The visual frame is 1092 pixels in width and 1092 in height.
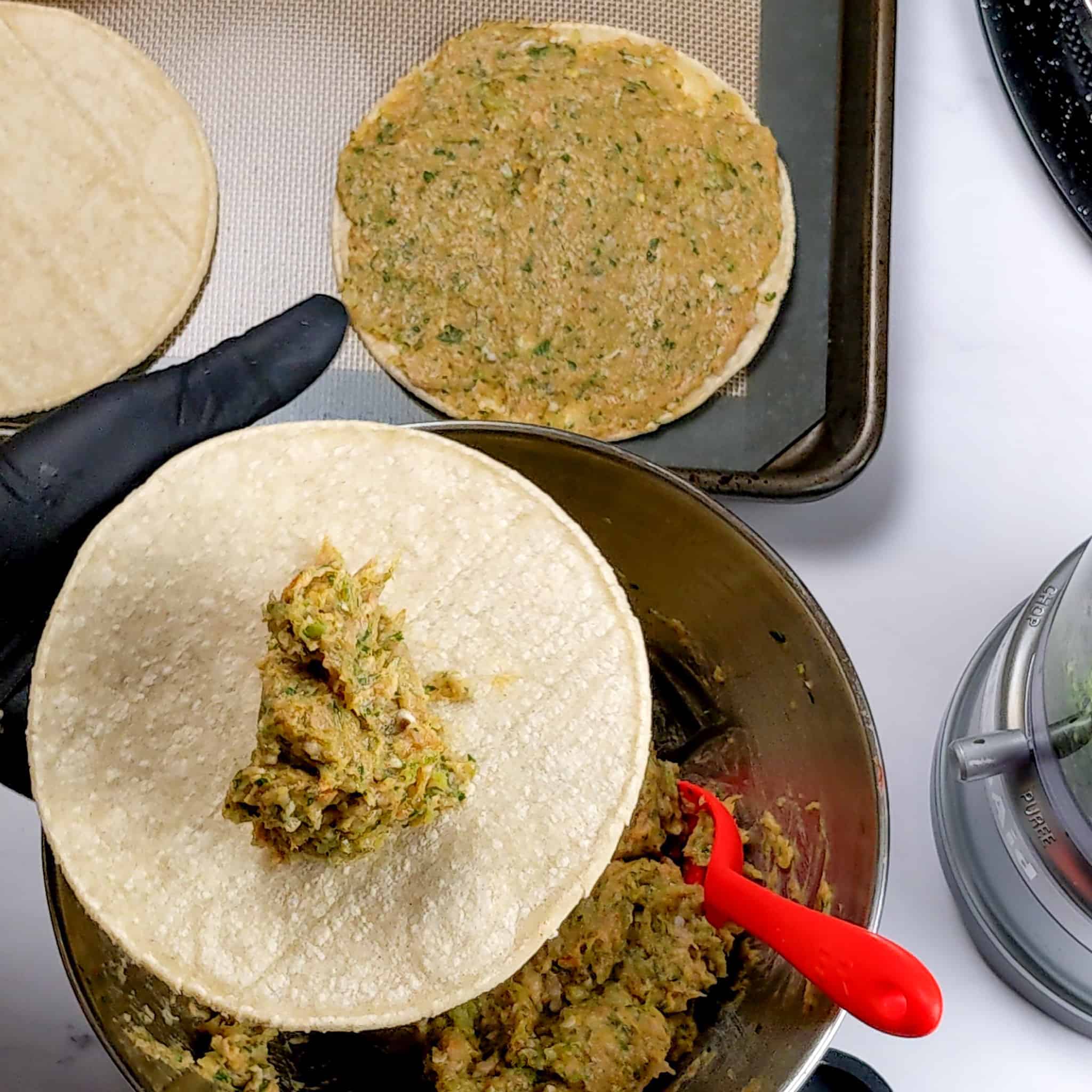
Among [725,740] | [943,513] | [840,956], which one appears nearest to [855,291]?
[943,513]

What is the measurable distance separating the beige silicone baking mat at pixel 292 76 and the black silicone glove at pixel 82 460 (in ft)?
1.54

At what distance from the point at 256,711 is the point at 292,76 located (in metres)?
1.16

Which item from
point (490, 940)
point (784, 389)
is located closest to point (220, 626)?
point (490, 940)

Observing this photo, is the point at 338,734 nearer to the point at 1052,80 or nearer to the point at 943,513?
the point at 943,513

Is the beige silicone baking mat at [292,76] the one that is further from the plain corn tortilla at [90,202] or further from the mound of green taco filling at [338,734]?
the mound of green taco filling at [338,734]

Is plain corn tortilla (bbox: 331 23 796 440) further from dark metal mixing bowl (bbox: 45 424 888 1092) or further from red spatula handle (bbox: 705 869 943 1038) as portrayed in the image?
red spatula handle (bbox: 705 869 943 1038)

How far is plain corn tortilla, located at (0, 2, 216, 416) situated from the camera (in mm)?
1480

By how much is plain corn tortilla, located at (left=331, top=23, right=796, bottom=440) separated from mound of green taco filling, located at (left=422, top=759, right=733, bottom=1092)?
659mm

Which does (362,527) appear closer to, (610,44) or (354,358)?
(354,358)

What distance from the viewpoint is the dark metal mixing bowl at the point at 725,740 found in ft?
2.89

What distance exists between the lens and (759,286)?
5.00 feet

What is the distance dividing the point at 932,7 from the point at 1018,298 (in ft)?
1.49

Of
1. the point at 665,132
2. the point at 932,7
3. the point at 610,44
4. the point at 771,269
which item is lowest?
the point at 771,269

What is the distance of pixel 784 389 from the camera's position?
153 cm
